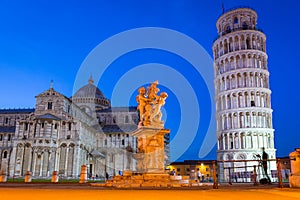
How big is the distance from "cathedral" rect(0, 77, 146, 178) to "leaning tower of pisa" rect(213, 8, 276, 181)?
23.3 meters

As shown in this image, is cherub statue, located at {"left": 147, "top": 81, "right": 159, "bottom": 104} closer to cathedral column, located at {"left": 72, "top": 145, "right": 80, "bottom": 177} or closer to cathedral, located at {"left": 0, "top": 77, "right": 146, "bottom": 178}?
cathedral, located at {"left": 0, "top": 77, "right": 146, "bottom": 178}

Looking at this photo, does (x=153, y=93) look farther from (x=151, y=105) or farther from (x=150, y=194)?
(x=150, y=194)

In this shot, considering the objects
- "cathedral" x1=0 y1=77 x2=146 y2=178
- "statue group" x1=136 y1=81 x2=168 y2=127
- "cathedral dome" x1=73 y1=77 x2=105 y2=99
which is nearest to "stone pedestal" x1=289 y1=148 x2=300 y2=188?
"statue group" x1=136 y1=81 x2=168 y2=127

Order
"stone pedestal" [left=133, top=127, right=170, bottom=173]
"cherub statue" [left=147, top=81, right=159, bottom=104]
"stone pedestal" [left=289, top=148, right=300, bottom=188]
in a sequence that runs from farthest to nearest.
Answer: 1. "cherub statue" [left=147, top=81, right=159, bottom=104]
2. "stone pedestal" [left=133, top=127, right=170, bottom=173]
3. "stone pedestal" [left=289, top=148, right=300, bottom=188]

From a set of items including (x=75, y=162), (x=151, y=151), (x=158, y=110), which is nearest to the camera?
(x=151, y=151)

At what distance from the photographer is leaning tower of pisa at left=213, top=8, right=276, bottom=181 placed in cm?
5150

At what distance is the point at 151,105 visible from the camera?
1539 centimetres

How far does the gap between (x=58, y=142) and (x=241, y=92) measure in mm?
36430

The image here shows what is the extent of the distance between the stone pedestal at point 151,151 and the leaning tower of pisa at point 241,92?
37862 mm

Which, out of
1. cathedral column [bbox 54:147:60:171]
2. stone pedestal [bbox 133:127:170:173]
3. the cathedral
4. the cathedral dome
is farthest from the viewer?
the cathedral dome

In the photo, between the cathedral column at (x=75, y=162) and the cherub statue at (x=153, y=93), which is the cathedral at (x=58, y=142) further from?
the cherub statue at (x=153, y=93)

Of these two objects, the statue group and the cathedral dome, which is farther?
the cathedral dome

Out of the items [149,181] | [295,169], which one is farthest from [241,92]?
[149,181]

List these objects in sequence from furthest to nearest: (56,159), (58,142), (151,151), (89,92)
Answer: (89,92) → (58,142) → (56,159) → (151,151)
